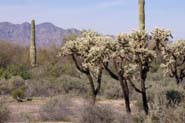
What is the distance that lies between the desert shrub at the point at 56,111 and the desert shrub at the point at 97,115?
2898 millimetres

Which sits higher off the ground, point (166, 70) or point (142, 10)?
point (142, 10)

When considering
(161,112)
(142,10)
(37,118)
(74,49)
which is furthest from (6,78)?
(161,112)

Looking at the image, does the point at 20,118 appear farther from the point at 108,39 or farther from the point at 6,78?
the point at 6,78

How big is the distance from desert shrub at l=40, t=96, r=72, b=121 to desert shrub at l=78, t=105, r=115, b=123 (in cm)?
290

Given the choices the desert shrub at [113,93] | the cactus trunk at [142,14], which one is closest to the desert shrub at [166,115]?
the cactus trunk at [142,14]

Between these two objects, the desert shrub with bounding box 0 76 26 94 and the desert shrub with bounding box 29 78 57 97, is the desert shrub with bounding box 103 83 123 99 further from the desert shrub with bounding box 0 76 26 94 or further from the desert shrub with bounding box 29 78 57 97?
the desert shrub with bounding box 0 76 26 94

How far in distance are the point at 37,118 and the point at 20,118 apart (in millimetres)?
1383

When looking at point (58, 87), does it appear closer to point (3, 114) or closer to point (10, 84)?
point (10, 84)

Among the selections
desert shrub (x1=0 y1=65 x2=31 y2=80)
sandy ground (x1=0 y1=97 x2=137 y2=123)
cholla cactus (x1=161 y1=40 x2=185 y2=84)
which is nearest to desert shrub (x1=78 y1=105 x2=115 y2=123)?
sandy ground (x1=0 y1=97 x2=137 y2=123)

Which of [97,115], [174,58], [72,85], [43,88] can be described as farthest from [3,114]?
[72,85]

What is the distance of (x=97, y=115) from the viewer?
1556 centimetres

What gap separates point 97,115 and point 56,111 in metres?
3.81

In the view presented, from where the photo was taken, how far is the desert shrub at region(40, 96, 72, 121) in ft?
61.4

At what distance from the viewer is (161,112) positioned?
13828 millimetres
